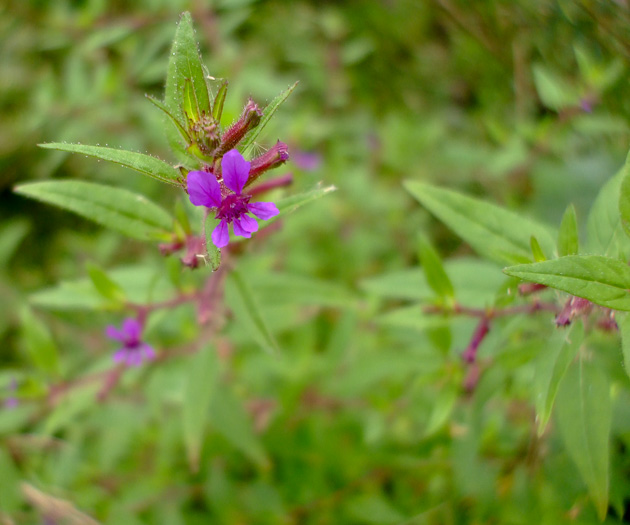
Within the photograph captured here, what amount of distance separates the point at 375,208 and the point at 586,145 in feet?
5.31

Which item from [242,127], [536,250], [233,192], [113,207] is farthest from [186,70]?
[536,250]

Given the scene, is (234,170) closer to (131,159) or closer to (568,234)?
(131,159)

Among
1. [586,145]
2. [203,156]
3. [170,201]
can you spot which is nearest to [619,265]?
[203,156]

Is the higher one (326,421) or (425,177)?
(425,177)

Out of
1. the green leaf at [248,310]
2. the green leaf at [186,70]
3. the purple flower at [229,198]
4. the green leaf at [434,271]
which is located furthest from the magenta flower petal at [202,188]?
the green leaf at [434,271]

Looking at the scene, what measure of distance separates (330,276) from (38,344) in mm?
2348

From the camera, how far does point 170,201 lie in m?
4.42

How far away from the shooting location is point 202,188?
4.28ft

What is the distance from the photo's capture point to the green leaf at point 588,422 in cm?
146

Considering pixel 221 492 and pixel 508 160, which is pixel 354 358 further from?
pixel 508 160

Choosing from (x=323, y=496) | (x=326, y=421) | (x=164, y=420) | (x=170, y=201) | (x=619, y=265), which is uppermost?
(x=170, y=201)

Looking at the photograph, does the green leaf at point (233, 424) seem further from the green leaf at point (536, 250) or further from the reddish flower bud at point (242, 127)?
the green leaf at point (536, 250)

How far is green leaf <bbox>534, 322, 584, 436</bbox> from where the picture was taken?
4.51ft

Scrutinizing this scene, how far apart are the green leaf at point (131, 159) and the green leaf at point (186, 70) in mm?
167
